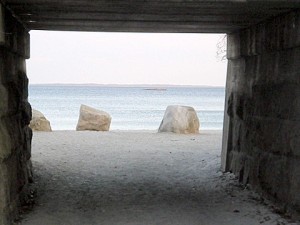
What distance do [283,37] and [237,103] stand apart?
2.52m

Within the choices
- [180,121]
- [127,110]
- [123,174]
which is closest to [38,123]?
[180,121]

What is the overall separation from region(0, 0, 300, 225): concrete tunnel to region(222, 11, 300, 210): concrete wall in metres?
0.01

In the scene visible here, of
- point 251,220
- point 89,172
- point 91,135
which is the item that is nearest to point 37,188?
point 89,172

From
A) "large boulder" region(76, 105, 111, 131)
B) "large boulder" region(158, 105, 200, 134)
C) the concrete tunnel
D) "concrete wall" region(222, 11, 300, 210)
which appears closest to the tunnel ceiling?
the concrete tunnel

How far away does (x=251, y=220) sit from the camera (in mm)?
6781

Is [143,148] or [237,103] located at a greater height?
[237,103]

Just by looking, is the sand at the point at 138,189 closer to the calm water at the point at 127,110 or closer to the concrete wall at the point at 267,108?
the concrete wall at the point at 267,108

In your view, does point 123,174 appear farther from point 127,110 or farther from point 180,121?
point 127,110

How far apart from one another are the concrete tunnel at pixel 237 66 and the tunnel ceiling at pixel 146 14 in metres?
0.01

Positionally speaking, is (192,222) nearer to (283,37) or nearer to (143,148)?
(283,37)

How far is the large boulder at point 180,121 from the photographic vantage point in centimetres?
1841

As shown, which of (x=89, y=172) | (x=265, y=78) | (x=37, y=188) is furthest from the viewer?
(x=89, y=172)

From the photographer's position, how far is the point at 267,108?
7492mm

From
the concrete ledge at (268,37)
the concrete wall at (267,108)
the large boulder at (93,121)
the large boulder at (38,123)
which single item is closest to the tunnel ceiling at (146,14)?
Result: the concrete ledge at (268,37)
